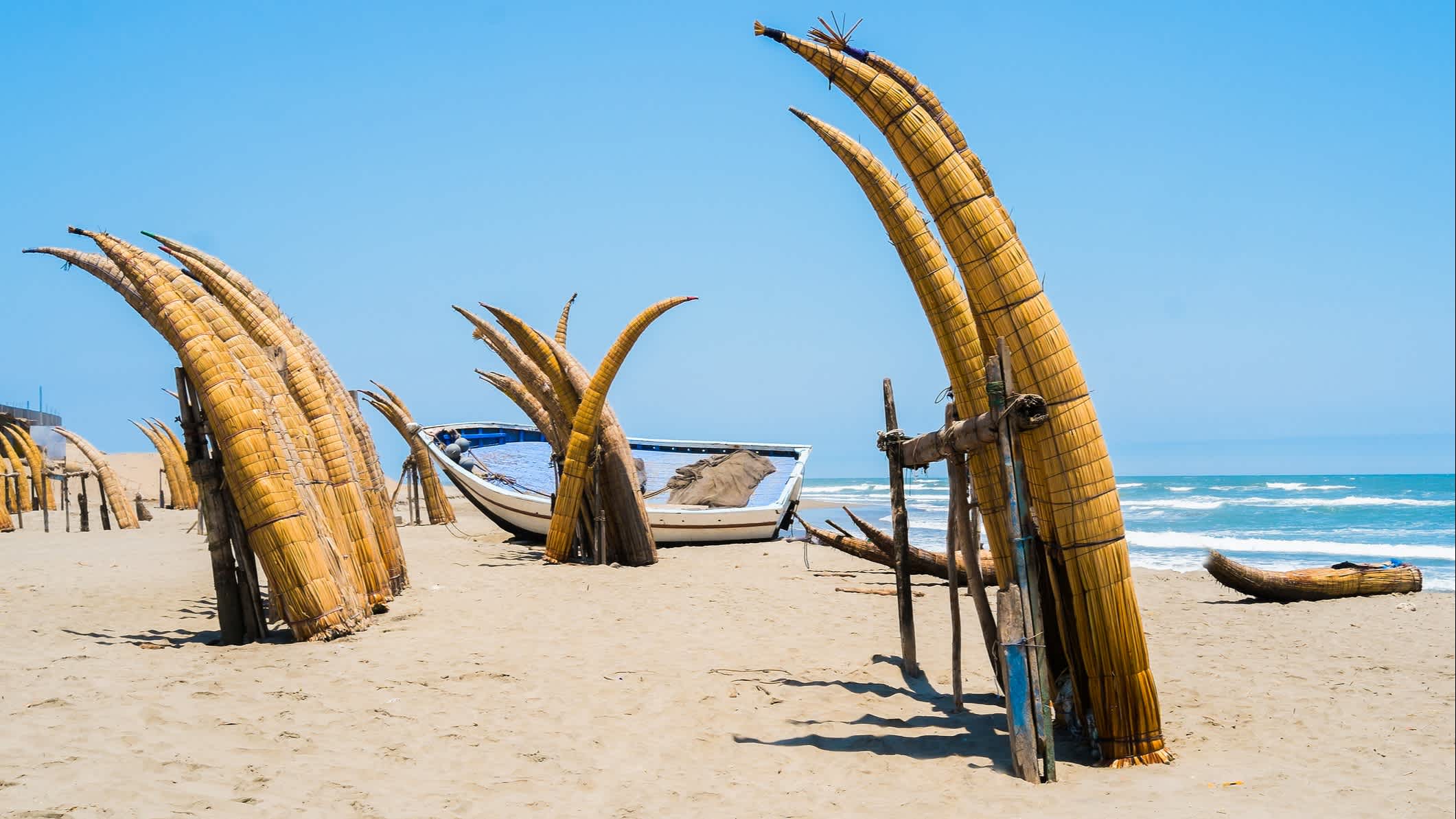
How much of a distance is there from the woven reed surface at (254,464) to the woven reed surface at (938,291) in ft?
15.8

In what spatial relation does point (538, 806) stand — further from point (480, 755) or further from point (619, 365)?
point (619, 365)

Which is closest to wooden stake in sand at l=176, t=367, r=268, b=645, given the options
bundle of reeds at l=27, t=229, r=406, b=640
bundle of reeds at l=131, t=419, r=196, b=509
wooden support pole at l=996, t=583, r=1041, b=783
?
bundle of reeds at l=27, t=229, r=406, b=640

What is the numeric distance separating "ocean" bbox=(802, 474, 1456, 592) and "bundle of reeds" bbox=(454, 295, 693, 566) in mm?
4056

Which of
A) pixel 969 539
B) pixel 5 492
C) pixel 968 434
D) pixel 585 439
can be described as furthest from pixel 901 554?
pixel 5 492

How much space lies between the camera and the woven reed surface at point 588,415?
12.3m

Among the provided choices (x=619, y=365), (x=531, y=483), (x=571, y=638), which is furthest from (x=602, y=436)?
(x=531, y=483)

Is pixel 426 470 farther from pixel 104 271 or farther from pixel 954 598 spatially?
pixel 954 598

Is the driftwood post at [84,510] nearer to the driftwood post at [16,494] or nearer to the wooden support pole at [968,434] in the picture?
the driftwood post at [16,494]

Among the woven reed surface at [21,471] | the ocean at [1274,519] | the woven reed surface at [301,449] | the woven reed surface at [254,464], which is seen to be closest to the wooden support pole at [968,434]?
the ocean at [1274,519]

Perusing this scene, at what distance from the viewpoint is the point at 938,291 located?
18.9 ft

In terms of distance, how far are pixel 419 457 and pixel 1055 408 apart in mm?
16010

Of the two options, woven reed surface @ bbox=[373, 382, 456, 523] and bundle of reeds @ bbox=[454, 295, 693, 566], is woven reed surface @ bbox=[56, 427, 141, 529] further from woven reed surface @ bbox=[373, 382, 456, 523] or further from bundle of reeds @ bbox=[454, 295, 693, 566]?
bundle of reeds @ bbox=[454, 295, 693, 566]

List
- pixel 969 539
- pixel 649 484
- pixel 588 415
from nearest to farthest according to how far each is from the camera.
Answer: pixel 969 539 → pixel 588 415 → pixel 649 484

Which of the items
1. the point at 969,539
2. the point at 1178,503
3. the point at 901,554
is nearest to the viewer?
the point at 969,539
